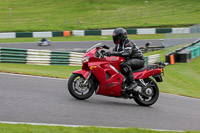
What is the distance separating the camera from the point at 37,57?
16453 millimetres

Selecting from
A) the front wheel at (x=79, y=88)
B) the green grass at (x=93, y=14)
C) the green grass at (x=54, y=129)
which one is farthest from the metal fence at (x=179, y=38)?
the green grass at (x=54, y=129)

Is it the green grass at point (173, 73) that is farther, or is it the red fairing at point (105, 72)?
the green grass at point (173, 73)

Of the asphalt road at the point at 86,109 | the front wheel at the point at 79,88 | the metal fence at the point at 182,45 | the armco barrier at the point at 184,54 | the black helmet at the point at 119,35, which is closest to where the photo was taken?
the asphalt road at the point at 86,109

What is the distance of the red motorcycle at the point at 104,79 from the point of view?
7.80 meters

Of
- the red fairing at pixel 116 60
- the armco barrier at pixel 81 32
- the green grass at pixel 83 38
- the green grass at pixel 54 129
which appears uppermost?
the armco barrier at pixel 81 32

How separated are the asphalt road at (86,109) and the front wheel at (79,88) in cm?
15

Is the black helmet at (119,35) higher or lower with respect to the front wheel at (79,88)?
higher

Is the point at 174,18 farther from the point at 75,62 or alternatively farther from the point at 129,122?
the point at 129,122

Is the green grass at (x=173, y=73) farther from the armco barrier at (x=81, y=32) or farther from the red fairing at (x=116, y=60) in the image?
the armco barrier at (x=81, y=32)

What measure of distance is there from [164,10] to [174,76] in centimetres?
2263

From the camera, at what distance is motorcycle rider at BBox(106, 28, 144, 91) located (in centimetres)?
798

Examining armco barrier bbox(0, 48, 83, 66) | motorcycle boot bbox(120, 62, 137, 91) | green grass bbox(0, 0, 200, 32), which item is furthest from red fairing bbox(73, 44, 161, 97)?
green grass bbox(0, 0, 200, 32)

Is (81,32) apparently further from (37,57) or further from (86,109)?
(86,109)

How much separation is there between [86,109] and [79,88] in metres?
0.76
